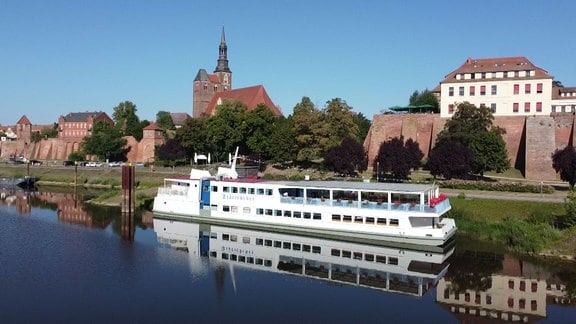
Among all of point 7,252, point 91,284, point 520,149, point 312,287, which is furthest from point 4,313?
point 520,149

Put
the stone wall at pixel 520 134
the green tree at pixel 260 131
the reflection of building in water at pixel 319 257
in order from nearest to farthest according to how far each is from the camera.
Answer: the reflection of building in water at pixel 319 257 < the stone wall at pixel 520 134 < the green tree at pixel 260 131

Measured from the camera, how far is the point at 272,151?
64.5m

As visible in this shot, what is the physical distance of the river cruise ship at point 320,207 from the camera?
3178cm

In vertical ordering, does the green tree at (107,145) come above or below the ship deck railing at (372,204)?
above

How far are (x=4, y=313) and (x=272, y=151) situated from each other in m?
45.9

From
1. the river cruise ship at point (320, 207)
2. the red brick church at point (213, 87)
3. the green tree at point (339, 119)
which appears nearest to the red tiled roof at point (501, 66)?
the green tree at point (339, 119)

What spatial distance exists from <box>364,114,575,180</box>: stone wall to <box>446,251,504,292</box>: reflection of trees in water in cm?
2979

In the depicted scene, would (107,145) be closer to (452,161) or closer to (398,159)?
(398,159)

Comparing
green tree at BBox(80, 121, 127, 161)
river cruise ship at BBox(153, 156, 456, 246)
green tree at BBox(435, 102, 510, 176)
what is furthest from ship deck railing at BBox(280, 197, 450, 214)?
green tree at BBox(80, 121, 127, 161)

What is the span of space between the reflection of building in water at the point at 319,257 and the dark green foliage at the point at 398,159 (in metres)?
18.2

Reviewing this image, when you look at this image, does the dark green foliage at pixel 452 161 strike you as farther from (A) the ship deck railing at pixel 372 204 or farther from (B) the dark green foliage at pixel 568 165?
(A) the ship deck railing at pixel 372 204

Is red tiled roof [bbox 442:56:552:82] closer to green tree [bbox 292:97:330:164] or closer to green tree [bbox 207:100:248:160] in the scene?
green tree [bbox 292:97:330:164]

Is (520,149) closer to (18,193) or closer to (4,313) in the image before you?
(4,313)

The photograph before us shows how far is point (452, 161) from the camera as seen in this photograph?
46.8m
